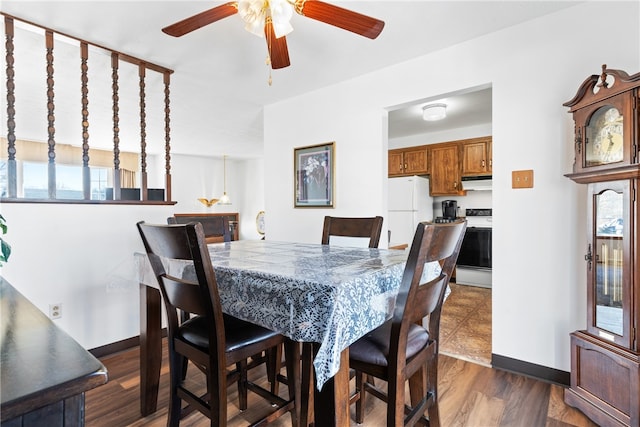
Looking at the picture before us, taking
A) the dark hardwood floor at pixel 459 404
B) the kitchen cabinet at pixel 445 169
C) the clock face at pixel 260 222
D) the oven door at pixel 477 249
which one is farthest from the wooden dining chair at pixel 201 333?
the clock face at pixel 260 222

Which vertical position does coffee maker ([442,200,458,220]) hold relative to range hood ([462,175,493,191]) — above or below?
below

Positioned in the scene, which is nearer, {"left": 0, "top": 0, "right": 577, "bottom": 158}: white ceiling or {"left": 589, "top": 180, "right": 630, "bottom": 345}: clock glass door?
{"left": 589, "top": 180, "right": 630, "bottom": 345}: clock glass door

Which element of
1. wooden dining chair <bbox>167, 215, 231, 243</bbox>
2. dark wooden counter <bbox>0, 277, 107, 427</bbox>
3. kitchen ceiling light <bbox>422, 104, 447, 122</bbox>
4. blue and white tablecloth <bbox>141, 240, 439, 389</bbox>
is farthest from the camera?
kitchen ceiling light <bbox>422, 104, 447, 122</bbox>

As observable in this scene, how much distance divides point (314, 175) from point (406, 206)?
1848 millimetres

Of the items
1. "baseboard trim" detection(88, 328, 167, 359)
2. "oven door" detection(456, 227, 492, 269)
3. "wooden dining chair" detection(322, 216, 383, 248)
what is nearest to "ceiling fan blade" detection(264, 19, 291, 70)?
"wooden dining chair" detection(322, 216, 383, 248)

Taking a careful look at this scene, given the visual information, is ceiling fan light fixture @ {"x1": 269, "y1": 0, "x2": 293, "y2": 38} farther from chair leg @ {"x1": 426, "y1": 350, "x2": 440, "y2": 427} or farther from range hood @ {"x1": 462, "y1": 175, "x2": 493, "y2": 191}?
range hood @ {"x1": 462, "y1": 175, "x2": 493, "y2": 191}

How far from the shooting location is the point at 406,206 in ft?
14.8

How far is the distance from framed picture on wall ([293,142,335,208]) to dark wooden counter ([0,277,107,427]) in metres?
2.63

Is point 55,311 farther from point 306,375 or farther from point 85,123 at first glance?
point 306,375

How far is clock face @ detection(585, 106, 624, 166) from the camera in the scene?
1554 millimetres

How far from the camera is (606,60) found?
1.81m

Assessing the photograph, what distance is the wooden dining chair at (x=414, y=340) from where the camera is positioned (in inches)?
38.0

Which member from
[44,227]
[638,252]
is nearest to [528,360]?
[638,252]

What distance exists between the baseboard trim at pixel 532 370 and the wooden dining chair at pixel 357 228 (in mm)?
1188
